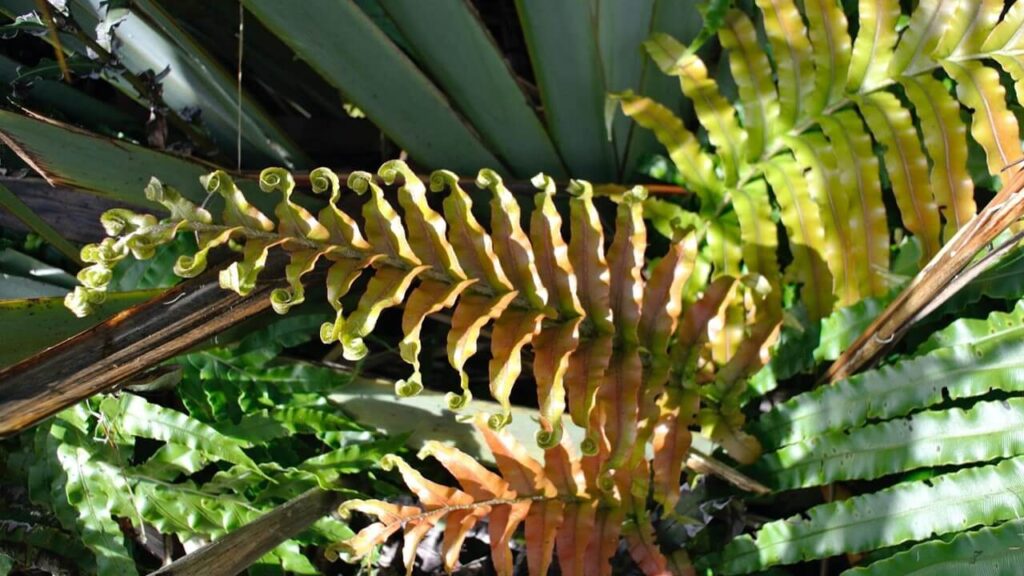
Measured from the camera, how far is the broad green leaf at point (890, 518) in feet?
3.50

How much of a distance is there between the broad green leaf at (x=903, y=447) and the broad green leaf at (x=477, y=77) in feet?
1.70

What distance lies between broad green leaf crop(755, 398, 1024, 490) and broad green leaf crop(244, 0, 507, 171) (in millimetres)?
566

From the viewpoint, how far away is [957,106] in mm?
1156

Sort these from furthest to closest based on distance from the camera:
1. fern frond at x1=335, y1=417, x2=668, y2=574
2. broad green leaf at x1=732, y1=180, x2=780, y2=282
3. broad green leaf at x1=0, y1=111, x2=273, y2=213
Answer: broad green leaf at x1=732, y1=180, x2=780, y2=282 < fern frond at x1=335, y1=417, x2=668, y2=574 < broad green leaf at x1=0, y1=111, x2=273, y2=213

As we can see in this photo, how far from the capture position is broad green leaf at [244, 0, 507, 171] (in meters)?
1.11

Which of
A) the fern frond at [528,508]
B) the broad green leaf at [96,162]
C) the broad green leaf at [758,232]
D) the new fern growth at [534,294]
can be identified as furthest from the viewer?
the broad green leaf at [758,232]

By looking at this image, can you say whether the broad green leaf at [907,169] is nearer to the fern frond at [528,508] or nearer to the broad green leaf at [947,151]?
the broad green leaf at [947,151]

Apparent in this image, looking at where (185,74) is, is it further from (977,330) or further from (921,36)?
(977,330)

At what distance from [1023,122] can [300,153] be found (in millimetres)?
975

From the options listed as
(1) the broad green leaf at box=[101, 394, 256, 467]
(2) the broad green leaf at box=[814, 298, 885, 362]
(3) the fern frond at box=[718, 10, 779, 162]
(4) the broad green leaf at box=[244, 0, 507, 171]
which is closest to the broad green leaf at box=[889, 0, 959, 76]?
(3) the fern frond at box=[718, 10, 779, 162]

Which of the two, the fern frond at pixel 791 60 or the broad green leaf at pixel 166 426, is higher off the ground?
the fern frond at pixel 791 60

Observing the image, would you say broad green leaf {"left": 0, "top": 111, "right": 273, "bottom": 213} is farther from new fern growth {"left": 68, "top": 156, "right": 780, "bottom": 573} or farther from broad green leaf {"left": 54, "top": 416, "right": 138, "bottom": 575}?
broad green leaf {"left": 54, "top": 416, "right": 138, "bottom": 575}

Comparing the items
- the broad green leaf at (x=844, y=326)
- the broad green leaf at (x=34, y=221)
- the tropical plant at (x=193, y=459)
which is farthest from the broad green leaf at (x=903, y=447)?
the broad green leaf at (x=34, y=221)

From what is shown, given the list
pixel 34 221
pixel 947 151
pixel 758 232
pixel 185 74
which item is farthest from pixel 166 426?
pixel 947 151
